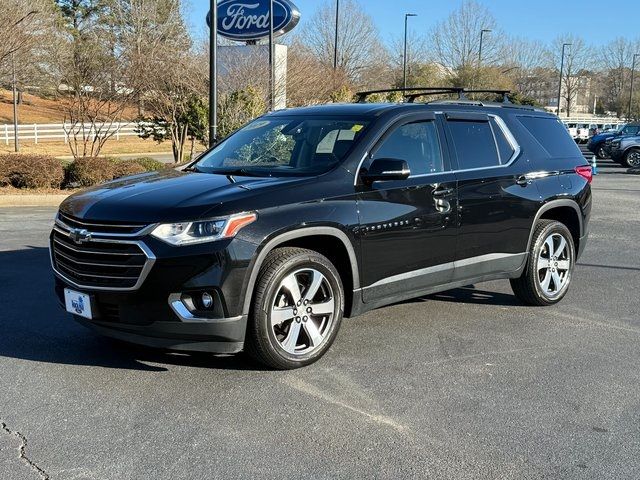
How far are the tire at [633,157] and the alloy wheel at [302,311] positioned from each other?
2538 cm

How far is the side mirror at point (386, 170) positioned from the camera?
188 inches

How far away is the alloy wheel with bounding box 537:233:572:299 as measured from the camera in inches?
250

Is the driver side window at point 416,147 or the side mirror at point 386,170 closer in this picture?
the side mirror at point 386,170

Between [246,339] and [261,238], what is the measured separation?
68cm

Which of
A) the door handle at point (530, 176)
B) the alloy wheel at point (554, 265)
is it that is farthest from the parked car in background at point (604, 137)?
the door handle at point (530, 176)

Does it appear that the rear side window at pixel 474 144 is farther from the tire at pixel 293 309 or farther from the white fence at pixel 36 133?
the white fence at pixel 36 133

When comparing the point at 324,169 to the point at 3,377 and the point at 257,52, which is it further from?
the point at 257,52

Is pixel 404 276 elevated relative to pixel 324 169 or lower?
lower

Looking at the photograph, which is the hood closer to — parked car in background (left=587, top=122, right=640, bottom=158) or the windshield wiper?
the windshield wiper

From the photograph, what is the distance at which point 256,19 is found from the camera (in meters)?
27.1

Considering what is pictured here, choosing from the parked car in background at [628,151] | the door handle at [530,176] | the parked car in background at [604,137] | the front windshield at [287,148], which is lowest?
the door handle at [530,176]

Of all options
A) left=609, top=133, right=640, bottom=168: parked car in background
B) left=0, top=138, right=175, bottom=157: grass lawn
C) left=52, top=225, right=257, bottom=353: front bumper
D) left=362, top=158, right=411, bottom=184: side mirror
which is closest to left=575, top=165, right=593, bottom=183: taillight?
left=362, top=158, right=411, bottom=184: side mirror

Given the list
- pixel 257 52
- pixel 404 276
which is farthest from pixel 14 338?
pixel 257 52

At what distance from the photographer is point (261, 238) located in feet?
14.0
